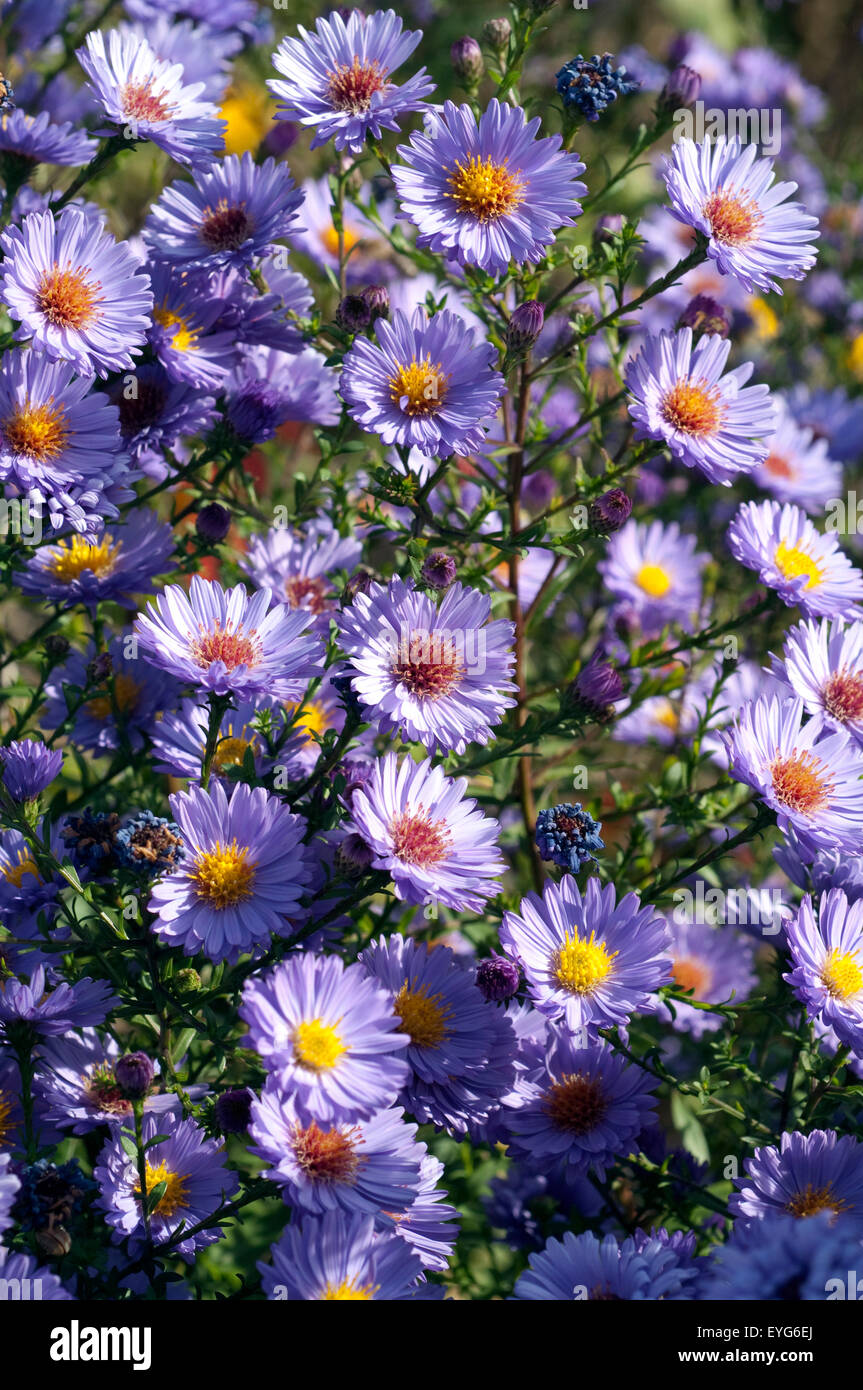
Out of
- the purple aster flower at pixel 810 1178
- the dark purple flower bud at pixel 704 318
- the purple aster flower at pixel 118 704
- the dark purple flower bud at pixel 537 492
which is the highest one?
the dark purple flower bud at pixel 537 492

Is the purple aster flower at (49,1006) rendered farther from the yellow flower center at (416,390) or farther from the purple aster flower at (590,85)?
the purple aster flower at (590,85)

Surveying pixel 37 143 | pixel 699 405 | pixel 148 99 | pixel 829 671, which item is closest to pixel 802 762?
pixel 829 671

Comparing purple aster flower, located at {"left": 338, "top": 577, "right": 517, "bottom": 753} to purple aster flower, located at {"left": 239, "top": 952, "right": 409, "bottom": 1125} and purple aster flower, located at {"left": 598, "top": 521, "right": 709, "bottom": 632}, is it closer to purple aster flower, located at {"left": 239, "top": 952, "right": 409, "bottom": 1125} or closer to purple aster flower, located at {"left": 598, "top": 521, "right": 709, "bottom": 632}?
purple aster flower, located at {"left": 239, "top": 952, "right": 409, "bottom": 1125}

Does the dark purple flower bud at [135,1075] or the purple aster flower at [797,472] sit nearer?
the dark purple flower bud at [135,1075]

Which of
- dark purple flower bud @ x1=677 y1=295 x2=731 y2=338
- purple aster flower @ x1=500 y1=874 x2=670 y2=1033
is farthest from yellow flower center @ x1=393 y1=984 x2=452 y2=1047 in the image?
dark purple flower bud @ x1=677 y1=295 x2=731 y2=338

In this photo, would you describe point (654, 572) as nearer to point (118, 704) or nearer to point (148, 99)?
point (118, 704)

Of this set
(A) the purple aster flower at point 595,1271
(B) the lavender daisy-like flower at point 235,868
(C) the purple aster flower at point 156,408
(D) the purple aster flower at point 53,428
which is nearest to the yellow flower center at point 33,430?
(D) the purple aster flower at point 53,428
